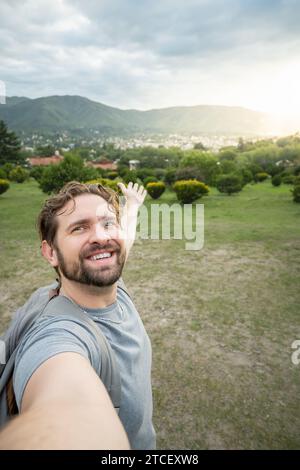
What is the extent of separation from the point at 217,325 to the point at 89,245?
13.7ft

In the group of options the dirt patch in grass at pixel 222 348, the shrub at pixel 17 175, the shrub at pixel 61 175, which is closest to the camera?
the dirt patch in grass at pixel 222 348

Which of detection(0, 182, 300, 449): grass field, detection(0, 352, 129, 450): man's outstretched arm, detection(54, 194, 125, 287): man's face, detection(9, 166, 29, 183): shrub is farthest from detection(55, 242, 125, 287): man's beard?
detection(9, 166, 29, 183): shrub

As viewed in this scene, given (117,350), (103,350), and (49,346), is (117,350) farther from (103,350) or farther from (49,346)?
(49,346)

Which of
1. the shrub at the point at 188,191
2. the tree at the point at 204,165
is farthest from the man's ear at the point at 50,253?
the tree at the point at 204,165

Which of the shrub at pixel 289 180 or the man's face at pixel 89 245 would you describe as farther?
the shrub at pixel 289 180

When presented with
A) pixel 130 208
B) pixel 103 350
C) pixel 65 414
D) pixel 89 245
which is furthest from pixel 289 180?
pixel 65 414

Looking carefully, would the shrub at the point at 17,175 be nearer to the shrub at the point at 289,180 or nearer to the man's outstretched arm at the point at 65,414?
the shrub at the point at 289,180

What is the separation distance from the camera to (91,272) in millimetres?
1564

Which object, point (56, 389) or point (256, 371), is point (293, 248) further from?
point (56, 389)

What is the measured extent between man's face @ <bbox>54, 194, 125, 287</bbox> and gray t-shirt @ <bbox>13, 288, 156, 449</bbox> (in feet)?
0.69

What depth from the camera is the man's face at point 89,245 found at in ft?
5.17

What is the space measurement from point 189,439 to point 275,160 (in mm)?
59884

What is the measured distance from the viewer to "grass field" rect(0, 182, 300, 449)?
325 cm
